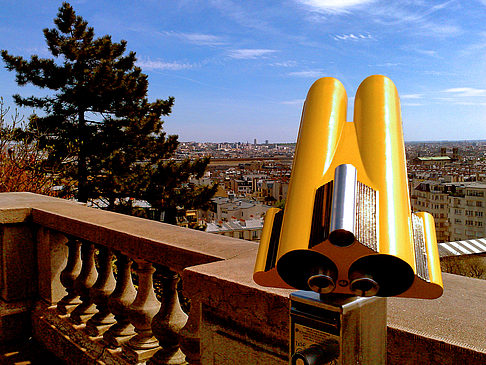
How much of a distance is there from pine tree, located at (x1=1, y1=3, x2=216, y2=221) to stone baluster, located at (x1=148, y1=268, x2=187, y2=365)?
71.8 feet

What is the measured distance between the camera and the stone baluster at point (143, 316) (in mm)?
2338

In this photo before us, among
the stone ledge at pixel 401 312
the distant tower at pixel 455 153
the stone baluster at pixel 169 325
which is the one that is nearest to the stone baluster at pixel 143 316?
the stone baluster at pixel 169 325

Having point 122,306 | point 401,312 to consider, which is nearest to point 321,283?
point 401,312

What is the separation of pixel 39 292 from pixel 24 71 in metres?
22.3

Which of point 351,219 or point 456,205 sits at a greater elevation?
point 351,219

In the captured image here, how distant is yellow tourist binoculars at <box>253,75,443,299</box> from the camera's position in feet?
2.33

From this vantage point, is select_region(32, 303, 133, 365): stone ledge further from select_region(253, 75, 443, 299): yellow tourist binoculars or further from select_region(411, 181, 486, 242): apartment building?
select_region(411, 181, 486, 242): apartment building

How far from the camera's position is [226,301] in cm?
147

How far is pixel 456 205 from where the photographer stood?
38688 mm

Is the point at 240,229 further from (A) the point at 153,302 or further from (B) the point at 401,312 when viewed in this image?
(B) the point at 401,312

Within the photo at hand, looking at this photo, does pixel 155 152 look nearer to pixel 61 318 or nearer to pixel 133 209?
pixel 133 209

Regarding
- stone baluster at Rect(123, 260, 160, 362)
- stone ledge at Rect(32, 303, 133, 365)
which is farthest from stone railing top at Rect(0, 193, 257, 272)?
stone ledge at Rect(32, 303, 133, 365)

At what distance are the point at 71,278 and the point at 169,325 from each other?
1.18 meters

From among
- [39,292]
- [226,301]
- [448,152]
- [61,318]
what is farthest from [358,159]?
[448,152]
